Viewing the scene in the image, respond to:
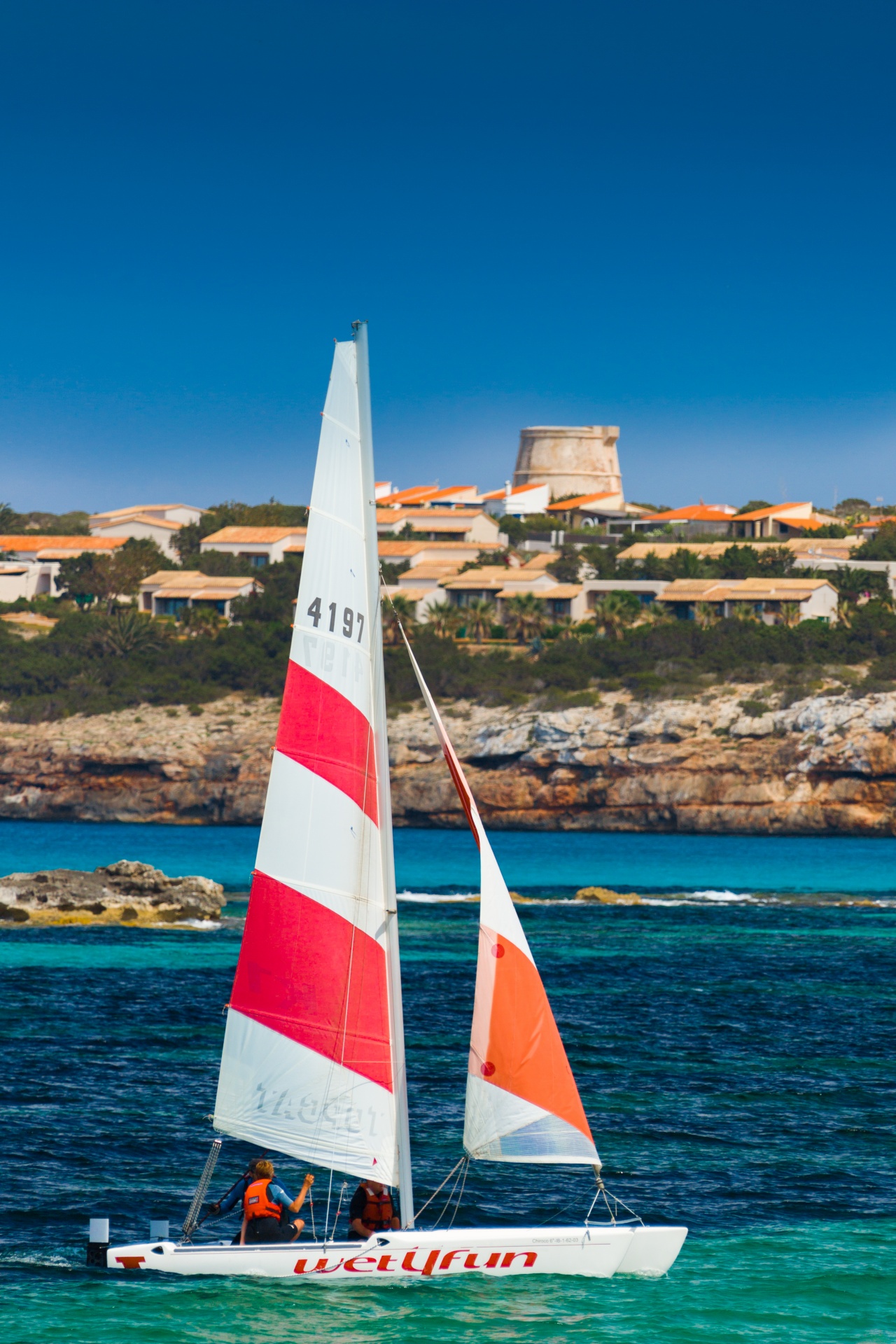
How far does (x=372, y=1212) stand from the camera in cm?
1584

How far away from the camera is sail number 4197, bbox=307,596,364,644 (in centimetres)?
1509

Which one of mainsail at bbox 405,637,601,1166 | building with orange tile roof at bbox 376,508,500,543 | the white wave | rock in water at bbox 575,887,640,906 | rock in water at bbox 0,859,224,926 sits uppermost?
building with orange tile roof at bbox 376,508,500,543

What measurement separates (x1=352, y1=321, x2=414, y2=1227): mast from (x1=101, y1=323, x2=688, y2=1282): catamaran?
27mm

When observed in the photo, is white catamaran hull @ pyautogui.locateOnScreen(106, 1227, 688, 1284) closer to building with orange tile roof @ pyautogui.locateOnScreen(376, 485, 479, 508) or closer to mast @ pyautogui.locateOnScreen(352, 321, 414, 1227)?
mast @ pyautogui.locateOnScreen(352, 321, 414, 1227)

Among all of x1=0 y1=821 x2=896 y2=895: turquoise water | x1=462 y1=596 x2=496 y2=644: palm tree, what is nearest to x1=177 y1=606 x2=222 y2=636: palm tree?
x1=462 y1=596 x2=496 y2=644: palm tree

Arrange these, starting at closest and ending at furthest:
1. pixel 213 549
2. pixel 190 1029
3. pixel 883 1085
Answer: pixel 883 1085
pixel 190 1029
pixel 213 549

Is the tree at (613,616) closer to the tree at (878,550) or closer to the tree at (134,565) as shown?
the tree at (878,550)

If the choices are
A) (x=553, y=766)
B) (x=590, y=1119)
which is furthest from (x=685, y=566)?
(x=590, y=1119)

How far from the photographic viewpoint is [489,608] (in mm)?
117062

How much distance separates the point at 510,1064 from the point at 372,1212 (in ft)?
7.09

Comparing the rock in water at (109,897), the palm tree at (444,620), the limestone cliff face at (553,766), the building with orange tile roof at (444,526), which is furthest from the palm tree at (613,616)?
the rock in water at (109,897)

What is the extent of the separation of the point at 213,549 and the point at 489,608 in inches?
1353

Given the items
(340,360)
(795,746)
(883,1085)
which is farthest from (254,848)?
(340,360)

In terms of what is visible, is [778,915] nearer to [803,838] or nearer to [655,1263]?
[803,838]
